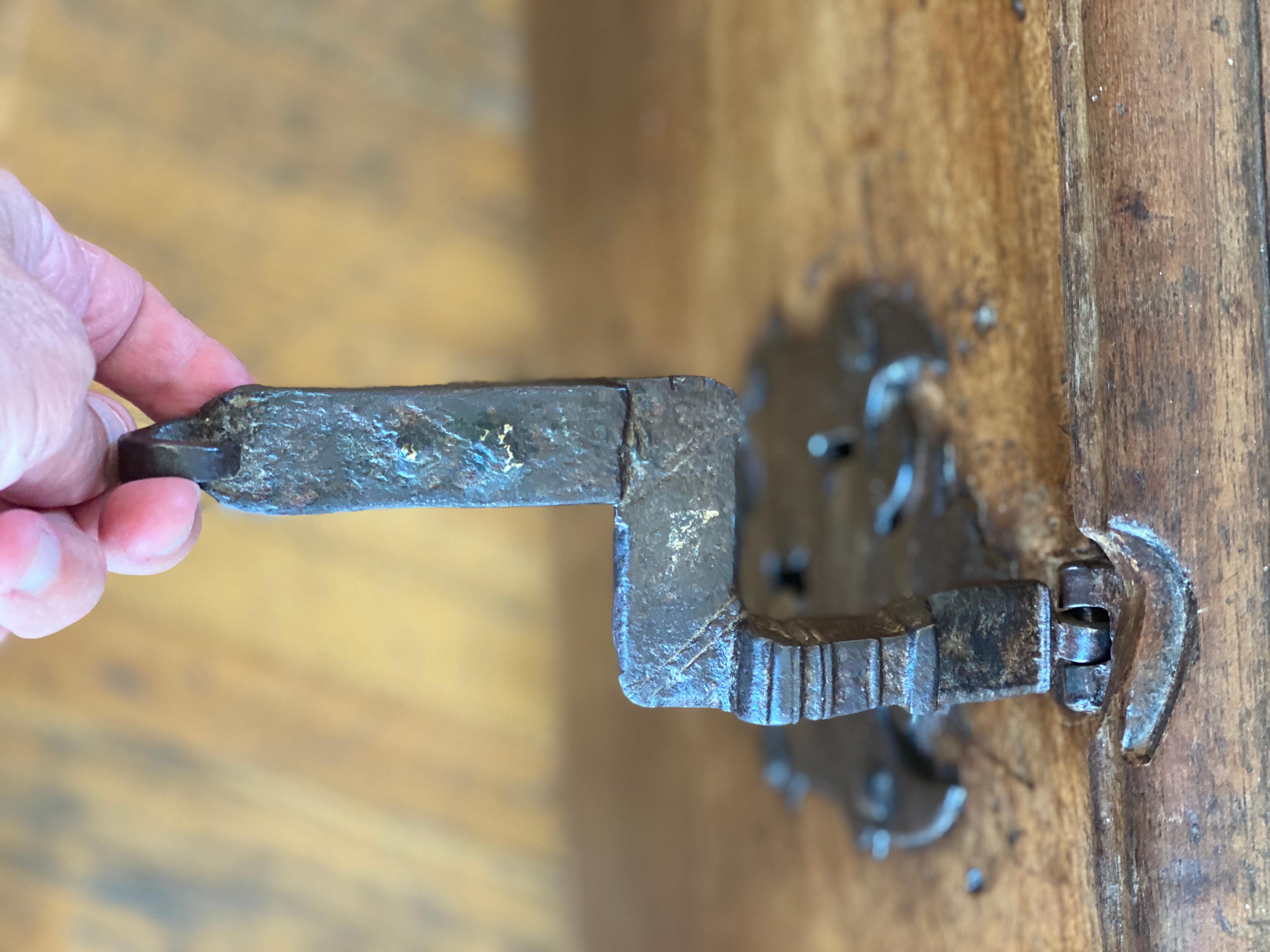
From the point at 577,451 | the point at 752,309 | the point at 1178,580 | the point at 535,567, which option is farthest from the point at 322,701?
the point at 1178,580

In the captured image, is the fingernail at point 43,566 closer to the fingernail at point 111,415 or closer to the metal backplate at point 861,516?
the fingernail at point 111,415

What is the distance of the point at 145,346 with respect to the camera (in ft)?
1.63

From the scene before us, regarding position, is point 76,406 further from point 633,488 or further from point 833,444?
point 833,444

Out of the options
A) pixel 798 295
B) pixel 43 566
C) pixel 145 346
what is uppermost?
pixel 798 295

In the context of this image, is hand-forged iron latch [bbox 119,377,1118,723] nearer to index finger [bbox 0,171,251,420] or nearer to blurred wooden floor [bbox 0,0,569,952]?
index finger [bbox 0,171,251,420]

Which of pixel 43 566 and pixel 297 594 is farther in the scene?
pixel 297 594

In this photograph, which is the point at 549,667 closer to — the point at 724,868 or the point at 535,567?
the point at 535,567

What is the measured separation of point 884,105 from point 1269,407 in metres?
0.30

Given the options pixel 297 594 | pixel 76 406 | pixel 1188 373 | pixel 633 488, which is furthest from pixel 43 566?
pixel 297 594

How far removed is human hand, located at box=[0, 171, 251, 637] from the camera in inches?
14.5

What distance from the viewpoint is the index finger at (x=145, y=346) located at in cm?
48

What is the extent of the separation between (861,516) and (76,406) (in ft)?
1.50

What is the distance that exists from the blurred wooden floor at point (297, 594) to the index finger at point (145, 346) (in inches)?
20.9

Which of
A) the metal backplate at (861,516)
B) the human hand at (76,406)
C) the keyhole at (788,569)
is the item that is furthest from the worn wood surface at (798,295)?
the human hand at (76,406)
